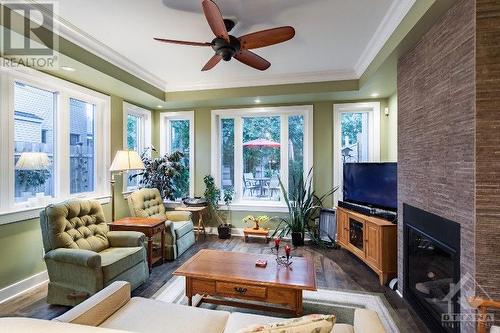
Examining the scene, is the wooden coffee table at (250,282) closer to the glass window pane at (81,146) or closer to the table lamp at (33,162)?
the table lamp at (33,162)

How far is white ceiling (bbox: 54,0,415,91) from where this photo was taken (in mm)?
2295

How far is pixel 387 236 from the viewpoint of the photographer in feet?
9.86

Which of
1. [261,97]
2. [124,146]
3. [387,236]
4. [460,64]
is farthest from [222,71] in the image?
[387,236]

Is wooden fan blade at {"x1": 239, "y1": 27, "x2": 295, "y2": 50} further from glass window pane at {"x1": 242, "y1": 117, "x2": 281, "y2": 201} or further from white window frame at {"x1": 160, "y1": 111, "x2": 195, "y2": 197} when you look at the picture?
white window frame at {"x1": 160, "y1": 111, "x2": 195, "y2": 197}

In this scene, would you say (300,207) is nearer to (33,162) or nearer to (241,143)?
(241,143)

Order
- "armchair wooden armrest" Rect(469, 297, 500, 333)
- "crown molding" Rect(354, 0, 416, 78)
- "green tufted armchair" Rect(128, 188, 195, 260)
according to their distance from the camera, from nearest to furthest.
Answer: "armchair wooden armrest" Rect(469, 297, 500, 333) → "crown molding" Rect(354, 0, 416, 78) → "green tufted armchair" Rect(128, 188, 195, 260)

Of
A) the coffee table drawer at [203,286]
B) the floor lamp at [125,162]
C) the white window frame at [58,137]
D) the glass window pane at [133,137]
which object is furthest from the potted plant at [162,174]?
the coffee table drawer at [203,286]

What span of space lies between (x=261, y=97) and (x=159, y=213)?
2.57 m

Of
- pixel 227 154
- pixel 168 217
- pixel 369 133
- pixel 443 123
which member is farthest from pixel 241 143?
pixel 443 123

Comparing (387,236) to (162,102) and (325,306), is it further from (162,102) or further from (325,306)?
(162,102)

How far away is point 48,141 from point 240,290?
3.05 meters

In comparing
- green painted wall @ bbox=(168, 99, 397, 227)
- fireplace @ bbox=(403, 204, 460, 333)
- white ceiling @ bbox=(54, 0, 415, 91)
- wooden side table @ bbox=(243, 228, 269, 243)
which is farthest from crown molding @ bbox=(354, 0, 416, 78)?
wooden side table @ bbox=(243, 228, 269, 243)

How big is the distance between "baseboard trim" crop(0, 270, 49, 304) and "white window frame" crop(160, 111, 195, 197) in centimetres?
263

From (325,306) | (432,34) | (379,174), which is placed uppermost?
(432,34)
